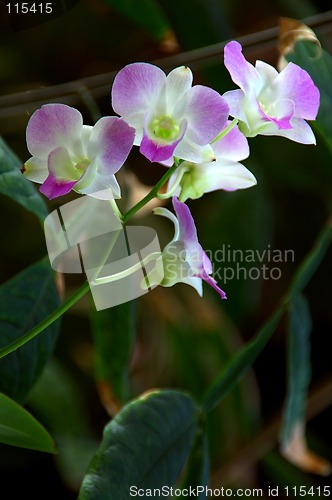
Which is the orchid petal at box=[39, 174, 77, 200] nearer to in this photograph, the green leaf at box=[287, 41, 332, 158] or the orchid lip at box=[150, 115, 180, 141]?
the orchid lip at box=[150, 115, 180, 141]

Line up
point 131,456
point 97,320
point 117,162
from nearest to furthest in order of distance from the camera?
point 117,162 < point 131,456 < point 97,320

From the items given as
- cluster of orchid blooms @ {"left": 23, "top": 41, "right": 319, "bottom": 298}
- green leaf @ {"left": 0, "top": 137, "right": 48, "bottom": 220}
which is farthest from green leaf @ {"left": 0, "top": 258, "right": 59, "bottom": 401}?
cluster of orchid blooms @ {"left": 23, "top": 41, "right": 319, "bottom": 298}

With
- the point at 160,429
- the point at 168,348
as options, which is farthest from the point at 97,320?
the point at 168,348

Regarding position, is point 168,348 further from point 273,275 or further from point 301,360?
point 301,360

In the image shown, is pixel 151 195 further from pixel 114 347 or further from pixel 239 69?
pixel 114 347

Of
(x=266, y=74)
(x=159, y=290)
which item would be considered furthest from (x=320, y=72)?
(x=159, y=290)

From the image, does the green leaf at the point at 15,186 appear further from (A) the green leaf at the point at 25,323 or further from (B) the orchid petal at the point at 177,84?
(B) the orchid petal at the point at 177,84
